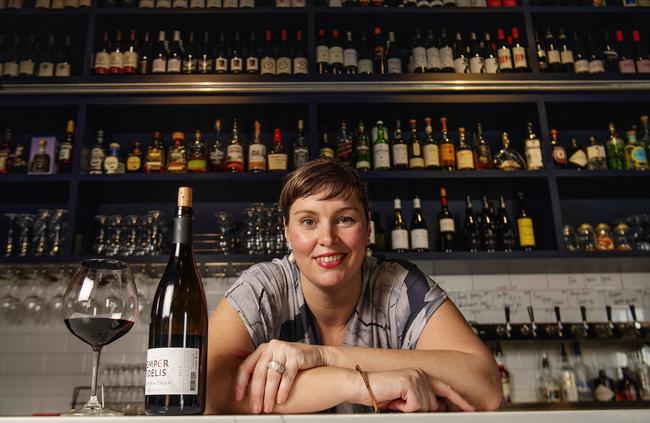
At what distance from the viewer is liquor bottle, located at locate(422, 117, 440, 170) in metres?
2.51

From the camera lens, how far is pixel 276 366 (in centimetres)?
83

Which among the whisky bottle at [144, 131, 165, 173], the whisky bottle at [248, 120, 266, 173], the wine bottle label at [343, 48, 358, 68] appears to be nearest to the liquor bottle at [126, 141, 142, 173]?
the whisky bottle at [144, 131, 165, 173]

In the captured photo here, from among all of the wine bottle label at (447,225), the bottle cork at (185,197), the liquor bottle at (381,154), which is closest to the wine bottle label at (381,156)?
the liquor bottle at (381,154)

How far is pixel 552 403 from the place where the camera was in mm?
2367

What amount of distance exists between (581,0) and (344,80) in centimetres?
134

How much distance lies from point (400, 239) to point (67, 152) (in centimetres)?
150

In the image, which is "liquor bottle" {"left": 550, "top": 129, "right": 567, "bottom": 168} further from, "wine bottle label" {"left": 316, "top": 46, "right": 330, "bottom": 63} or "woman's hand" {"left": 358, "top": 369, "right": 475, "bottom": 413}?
"woman's hand" {"left": 358, "top": 369, "right": 475, "bottom": 413}

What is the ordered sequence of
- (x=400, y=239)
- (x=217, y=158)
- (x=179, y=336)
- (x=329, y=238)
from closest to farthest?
(x=179, y=336) → (x=329, y=238) → (x=400, y=239) → (x=217, y=158)

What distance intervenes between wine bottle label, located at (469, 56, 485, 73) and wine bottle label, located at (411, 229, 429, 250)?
2.62 ft

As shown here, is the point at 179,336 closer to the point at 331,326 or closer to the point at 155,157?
the point at 331,326

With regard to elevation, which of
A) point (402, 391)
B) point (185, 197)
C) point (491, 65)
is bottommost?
point (402, 391)

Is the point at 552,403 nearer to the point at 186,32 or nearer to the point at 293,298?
the point at 293,298

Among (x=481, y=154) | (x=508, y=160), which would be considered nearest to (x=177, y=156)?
(x=481, y=154)

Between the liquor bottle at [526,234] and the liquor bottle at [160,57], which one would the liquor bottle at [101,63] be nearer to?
the liquor bottle at [160,57]
